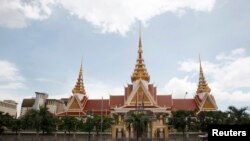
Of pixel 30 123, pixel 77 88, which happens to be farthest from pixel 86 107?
pixel 30 123

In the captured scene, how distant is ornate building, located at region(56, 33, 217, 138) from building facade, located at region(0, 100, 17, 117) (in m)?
27.8

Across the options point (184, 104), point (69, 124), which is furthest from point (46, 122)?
point (184, 104)

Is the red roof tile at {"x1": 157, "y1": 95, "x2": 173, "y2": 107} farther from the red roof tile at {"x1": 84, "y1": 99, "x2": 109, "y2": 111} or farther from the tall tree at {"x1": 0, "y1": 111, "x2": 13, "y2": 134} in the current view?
the tall tree at {"x1": 0, "y1": 111, "x2": 13, "y2": 134}

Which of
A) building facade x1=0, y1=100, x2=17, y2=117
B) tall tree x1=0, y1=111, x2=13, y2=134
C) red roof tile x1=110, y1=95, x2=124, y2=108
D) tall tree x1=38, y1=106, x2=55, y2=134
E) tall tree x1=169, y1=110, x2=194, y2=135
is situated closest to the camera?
tall tree x1=169, y1=110, x2=194, y2=135

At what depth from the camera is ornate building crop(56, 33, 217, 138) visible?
6444 centimetres

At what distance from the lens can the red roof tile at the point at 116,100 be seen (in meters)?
73.8

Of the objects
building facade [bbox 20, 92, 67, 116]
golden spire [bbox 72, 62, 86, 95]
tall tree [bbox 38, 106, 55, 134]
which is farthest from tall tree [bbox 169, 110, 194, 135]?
building facade [bbox 20, 92, 67, 116]

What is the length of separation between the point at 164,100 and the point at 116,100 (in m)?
12.2

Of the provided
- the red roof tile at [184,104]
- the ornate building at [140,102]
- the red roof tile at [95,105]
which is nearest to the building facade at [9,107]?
the ornate building at [140,102]

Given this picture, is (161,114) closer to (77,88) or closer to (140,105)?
(140,105)

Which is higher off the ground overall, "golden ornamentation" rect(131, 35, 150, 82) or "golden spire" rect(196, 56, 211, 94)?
"golden ornamentation" rect(131, 35, 150, 82)

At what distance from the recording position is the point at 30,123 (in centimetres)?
5156

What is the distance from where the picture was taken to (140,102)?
6894 centimetres

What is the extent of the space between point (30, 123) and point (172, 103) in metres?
36.0
